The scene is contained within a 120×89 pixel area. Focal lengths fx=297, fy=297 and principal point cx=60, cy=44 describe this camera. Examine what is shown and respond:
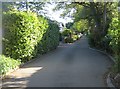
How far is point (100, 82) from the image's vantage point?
10.5 metres

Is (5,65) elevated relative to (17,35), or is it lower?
lower

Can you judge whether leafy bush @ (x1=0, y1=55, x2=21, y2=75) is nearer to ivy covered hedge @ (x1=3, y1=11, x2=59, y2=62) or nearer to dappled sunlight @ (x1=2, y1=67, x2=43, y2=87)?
dappled sunlight @ (x1=2, y1=67, x2=43, y2=87)

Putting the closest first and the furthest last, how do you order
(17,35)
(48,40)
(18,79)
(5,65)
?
1. (18,79)
2. (5,65)
3. (17,35)
4. (48,40)

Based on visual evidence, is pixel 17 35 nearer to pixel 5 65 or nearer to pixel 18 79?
pixel 5 65

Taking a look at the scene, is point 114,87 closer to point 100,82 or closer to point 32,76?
point 100,82

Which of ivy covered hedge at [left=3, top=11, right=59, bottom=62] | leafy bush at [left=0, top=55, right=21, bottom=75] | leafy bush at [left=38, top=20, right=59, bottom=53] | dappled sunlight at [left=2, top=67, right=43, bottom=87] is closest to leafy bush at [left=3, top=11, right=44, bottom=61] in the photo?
ivy covered hedge at [left=3, top=11, right=59, bottom=62]

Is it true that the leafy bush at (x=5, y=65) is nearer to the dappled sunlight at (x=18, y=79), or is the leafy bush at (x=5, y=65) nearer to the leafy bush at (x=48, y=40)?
the dappled sunlight at (x=18, y=79)

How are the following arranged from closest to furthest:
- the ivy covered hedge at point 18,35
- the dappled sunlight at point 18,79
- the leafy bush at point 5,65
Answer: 1. the dappled sunlight at point 18,79
2. the leafy bush at point 5,65
3. the ivy covered hedge at point 18,35

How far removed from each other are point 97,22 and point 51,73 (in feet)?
72.5

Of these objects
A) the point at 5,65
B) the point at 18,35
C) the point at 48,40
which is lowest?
the point at 5,65

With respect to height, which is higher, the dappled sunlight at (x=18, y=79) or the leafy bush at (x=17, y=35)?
the leafy bush at (x=17, y=35)

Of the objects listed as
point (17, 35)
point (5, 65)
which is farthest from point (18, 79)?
point (17, 35)

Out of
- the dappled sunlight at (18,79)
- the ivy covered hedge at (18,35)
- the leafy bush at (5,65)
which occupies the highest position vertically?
the ivy covered hedge at (18,35)

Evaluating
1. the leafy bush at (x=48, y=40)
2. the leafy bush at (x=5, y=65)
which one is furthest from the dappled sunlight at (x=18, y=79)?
the leafy bush at (x=48, y=40)
